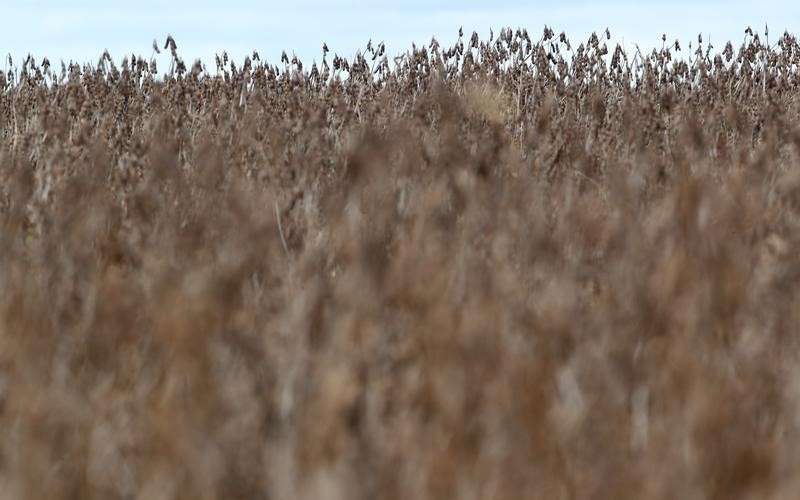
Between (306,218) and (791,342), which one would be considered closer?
(791,342)

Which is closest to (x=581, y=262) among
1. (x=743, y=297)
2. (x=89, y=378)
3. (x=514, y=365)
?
(x=743, y=297)

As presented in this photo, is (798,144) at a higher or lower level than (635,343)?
higher

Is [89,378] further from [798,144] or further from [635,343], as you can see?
[798,144]

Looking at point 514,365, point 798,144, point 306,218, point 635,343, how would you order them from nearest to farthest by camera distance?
1. point 514,365
2. point 635,343
3. point 306,218
4. point 798,144

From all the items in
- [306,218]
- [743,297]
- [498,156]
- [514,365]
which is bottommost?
[514,365]

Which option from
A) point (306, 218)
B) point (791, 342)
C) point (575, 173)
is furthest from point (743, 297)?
point (575, 173)

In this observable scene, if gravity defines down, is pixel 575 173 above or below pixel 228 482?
above

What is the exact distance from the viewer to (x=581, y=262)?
2.50 meters

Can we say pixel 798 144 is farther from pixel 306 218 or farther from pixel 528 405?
pixel 528 405

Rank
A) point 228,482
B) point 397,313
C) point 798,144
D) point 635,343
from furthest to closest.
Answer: point 798,144 < point 397,313 < point 635,343 < point 228,482

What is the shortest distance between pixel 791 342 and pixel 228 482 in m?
1.31

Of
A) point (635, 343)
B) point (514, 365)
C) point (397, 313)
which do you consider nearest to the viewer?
point (514, 365)

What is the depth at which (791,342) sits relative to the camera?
2.37m

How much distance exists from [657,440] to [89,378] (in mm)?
1118
